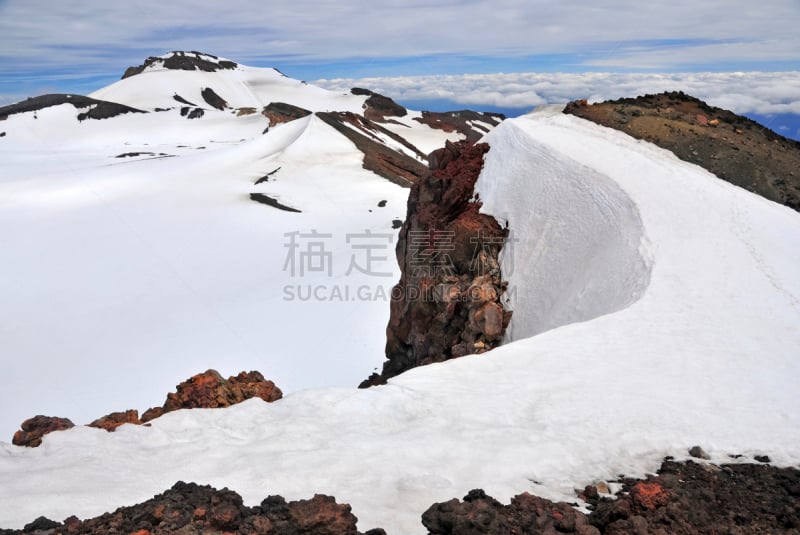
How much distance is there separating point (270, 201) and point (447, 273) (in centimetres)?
1909

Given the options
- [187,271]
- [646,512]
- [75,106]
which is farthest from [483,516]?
[75,106]

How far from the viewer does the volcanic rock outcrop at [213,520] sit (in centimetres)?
349

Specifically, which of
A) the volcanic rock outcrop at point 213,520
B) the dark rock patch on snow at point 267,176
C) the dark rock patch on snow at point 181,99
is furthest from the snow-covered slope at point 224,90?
the volcanic rock outcrop at point 213,520

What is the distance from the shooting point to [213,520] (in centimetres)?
354

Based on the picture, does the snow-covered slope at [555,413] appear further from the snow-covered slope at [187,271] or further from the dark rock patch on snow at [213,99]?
the dark rock patch on snow at [213,99]

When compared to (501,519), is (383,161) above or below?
above

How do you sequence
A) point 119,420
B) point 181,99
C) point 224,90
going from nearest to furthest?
point 119,420 → point 181,99 → point 224,90

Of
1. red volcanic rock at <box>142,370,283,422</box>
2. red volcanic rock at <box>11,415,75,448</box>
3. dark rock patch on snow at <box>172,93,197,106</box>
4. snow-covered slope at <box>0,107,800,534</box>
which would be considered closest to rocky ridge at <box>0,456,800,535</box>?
snow-covered slope at <box>0,107,800,534</box>

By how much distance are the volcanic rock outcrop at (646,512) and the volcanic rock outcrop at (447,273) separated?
729 cm

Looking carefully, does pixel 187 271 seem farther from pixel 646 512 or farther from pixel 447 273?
pixel 646 512

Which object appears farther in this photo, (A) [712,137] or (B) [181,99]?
(B) [181,99]

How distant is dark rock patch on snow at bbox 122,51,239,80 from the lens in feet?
312

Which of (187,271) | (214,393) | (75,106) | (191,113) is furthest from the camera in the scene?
(191,113)

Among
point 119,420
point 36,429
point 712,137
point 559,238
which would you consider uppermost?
point 712,137
